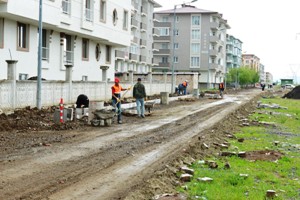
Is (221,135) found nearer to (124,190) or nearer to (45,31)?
(124,190)

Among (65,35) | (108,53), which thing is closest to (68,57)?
(65,35)

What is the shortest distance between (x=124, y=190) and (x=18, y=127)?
9.19 m

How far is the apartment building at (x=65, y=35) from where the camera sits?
2528cm

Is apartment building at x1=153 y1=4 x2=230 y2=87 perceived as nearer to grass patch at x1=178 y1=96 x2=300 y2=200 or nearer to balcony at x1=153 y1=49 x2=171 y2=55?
balcony at x1=153 y1=49 x2=171 y2=55

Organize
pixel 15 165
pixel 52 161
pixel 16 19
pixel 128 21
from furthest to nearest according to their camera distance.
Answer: pixel 128 21 → pixel 16 19 → pixel 52 161 → pixel 15 165

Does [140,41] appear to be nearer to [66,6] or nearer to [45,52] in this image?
[66,6]

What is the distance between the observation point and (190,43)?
94.9 metres

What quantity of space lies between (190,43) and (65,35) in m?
64.8

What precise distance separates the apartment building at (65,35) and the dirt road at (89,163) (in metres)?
12.5

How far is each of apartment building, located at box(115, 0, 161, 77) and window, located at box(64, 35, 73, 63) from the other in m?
34.2

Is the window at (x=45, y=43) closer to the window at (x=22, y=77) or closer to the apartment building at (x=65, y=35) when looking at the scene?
the apartment building at (x=65, y=35)

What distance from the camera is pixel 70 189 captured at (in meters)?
6.92

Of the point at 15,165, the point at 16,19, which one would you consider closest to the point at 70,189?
the point at 15,165

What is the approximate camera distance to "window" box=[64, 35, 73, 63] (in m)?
32.5
